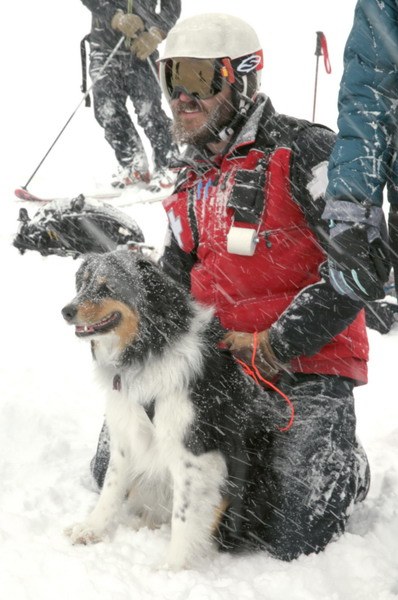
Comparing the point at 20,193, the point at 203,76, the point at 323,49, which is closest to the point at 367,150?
the point at 203,76

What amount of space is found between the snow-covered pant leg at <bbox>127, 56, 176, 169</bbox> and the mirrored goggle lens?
443 centimetres

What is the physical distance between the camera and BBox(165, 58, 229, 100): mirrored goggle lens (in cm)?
297

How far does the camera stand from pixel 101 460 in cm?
318

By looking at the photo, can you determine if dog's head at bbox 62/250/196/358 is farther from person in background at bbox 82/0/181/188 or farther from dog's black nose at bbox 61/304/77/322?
person in background at bbox 82/0/181/188

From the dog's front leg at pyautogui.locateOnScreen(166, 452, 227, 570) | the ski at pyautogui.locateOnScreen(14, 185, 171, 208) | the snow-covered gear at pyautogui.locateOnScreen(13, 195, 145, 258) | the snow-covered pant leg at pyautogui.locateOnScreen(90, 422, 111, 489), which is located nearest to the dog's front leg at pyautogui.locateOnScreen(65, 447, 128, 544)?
the snow-covered pant leg at pyautogui.locateOnScreen(90, 422, 111, 489)

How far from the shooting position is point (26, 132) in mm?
12672

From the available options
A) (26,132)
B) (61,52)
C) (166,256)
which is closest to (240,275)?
(166,256)

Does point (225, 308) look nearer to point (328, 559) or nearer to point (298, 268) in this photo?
point (298, 268)

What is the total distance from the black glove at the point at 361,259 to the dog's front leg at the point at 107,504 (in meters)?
1.34

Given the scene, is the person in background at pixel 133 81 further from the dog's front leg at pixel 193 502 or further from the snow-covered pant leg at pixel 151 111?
the dog's front leg at pixel 193 502

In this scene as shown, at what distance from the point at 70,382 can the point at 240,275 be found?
156cm

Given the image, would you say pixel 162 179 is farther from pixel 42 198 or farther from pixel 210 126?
pixel 210 126

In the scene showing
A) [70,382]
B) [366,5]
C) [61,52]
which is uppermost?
[366,5]

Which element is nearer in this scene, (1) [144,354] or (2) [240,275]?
(1) [144,354]
